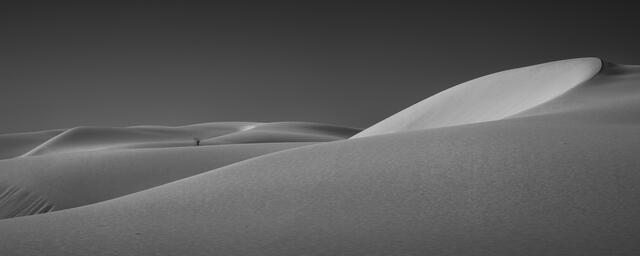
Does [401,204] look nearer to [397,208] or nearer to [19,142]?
[397,208]

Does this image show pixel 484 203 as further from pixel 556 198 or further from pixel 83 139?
pixel 83 139

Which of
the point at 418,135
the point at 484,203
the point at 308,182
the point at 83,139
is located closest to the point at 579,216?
the point at 484,203

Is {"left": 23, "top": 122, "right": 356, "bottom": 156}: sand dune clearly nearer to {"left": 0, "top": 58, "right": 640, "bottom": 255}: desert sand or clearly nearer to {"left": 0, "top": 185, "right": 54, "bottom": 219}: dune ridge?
{"left": 0, "top": 185, "right": 54, "bottom": 219}: dune ridge

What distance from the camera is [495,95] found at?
1283 cm

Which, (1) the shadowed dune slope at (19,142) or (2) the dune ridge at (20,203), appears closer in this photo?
(2) the dune ridge at (20,203)

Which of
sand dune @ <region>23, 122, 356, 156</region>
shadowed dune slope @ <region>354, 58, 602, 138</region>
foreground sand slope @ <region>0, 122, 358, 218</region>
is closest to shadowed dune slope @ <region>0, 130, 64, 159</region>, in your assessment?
sand dune @ <region>23, 122, 356, 156</region>

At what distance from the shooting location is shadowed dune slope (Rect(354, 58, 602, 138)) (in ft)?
35.2

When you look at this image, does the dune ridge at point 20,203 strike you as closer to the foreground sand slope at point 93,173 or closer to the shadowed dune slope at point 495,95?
the foreground sand slope at point 93,173

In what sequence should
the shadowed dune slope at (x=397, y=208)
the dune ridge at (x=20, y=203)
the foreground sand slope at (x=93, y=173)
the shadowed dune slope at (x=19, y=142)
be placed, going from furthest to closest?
1. the shadowed dune slope at (x=19, y=142)
2. the foreground sand slope at (x=93, y=173)
3. the dune ridge at (x=20, y=203)
4. the shadowed dune slope at (x=397, y=208)

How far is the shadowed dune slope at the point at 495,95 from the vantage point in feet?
35.2

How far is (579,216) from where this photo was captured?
108 inches

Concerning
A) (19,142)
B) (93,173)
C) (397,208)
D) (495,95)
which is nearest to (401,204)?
(397,208)

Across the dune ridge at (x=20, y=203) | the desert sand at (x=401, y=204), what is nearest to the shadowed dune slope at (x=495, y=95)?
the desert sand at (x=401, y=204)

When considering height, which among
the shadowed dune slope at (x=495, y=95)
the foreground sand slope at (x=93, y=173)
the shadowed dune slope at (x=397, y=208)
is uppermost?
the shadowed dune slope at (x=495, y=95)
